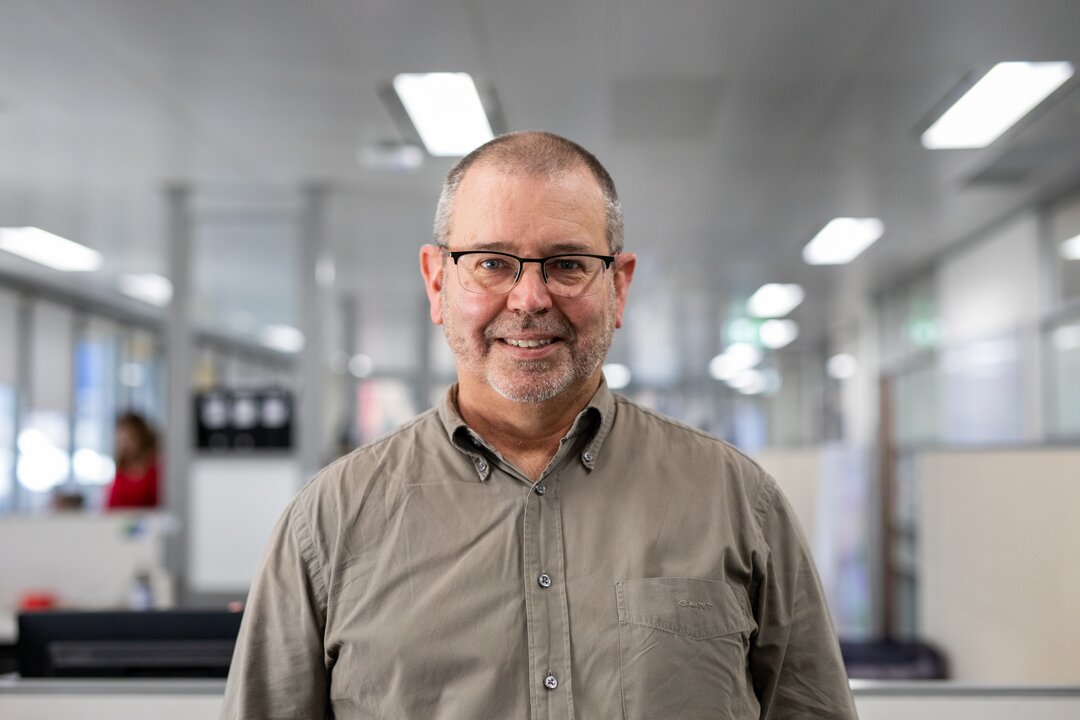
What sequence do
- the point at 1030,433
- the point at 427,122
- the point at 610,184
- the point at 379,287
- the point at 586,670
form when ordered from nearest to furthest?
1. the point at 586,670
2. the point at 610,184
3. the point at 427,122
4. the point at 1030,433
5. the point at 379,287

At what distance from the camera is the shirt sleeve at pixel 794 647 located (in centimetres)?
131

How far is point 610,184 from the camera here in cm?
136

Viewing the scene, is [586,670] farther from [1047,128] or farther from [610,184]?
[1047,128]

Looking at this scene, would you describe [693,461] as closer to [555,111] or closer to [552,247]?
[552,247]

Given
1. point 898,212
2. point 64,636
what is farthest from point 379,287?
point 64,636

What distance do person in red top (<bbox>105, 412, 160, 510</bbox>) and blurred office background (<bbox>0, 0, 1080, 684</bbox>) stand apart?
25cm

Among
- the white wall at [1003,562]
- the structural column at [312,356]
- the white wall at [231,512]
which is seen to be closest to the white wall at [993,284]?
the white wall at [1003,562]

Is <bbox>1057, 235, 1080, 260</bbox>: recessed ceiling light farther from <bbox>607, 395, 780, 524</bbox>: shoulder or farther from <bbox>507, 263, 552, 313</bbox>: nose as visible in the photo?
<bbox>507, 263, 552, 313</bbox>: nose

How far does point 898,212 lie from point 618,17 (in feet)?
12.6

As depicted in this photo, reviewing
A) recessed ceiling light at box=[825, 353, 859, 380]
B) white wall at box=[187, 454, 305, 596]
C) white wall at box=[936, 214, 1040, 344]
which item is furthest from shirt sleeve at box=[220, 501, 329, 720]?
recessed ceiling light at box=[825, 353, 859, 380]

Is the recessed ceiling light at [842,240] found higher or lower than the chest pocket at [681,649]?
higher

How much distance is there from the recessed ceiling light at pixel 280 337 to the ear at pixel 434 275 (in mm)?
11224

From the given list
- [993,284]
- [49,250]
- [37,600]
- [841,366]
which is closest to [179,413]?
[37,600]

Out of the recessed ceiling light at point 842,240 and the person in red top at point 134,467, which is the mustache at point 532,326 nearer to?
the person in red top at point 134,467
